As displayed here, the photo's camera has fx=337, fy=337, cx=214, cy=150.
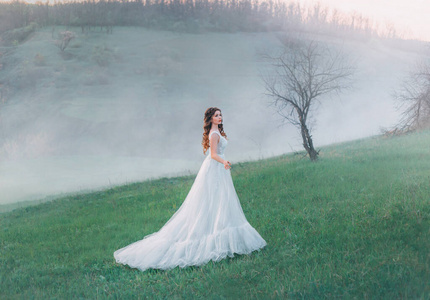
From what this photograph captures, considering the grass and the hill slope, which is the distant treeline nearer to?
the hill slope

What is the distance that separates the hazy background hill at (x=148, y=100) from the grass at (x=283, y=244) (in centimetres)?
2046

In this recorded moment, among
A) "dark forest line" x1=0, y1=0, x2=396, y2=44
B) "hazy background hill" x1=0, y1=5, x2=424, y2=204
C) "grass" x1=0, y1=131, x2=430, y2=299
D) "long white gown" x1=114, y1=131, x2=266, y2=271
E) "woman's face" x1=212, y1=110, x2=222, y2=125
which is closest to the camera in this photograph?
"grass" x1=0, y1=131, x2=430, y2=299

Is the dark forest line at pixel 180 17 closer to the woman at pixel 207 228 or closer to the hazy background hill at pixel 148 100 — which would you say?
the hazy background hill at pixel 148 100

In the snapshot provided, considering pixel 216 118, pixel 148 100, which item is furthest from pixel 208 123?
pixel 148 100

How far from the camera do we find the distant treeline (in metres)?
47.1

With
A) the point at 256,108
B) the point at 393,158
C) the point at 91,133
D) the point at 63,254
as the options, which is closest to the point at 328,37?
the point at 256,108

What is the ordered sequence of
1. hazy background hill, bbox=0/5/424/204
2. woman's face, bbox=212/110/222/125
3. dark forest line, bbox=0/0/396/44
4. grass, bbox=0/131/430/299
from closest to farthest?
1. grass, bbox=0/131/430/299
2. woman's face, bbox=212/110/222/125
3. hazy background hill, bbox=0/5/424/204
4. dark forest line, bbox=0/0/396/44

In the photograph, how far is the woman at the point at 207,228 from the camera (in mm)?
6191

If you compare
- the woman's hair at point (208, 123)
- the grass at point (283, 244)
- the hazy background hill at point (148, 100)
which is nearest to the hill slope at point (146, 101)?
the hazy background hill at point (148, 100)

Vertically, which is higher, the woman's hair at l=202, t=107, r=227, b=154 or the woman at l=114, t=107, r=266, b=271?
the woman's hair at l=202, t=107, r=227, b=154

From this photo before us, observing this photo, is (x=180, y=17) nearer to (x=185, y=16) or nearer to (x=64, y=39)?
(x=185, y=16)

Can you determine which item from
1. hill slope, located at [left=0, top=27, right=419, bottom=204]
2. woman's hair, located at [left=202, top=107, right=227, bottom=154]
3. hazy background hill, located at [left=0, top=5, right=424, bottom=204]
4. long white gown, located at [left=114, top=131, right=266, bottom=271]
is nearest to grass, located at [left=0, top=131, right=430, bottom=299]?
long white gown, located at [left=114, top=131, right=266, bottom=271]

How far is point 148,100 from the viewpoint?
47.5 meters

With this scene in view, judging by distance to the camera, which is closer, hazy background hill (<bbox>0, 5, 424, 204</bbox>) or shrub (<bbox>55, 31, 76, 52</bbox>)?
hazy background hill (<bbox>0, 5, 424, 204</bbox>)
